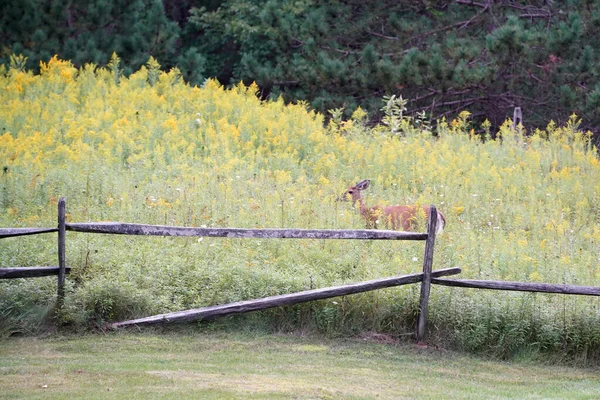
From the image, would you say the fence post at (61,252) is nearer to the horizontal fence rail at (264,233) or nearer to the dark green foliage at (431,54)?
the horizontal fence rail at (264,233)

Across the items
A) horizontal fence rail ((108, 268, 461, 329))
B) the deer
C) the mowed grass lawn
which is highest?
the deer

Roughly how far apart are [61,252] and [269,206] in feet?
11.6

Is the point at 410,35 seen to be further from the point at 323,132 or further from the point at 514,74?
the point at 323,132

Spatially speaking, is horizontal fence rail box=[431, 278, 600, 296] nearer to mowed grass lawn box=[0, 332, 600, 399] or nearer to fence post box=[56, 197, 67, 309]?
mowed grass lawn box=[0, 332, 600, 399]

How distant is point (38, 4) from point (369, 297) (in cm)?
1618

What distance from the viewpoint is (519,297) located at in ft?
30.9

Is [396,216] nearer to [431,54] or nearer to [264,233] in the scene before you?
[264,233]

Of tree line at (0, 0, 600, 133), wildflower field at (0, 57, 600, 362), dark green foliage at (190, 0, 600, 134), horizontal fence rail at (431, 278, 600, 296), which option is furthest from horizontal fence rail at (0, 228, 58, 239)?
dark green foliage at (190, 0, 600, 134)

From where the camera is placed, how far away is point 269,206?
11.8 meters

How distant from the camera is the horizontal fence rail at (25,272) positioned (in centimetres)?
871

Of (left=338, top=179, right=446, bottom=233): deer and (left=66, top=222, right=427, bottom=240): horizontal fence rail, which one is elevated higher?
(left=338, top=179, right=446, bottom=233): deer

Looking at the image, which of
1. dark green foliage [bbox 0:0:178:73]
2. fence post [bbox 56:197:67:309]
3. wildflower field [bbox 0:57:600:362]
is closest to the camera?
fence post [bbox 56:197:67:309]

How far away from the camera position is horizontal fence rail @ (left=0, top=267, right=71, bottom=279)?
8711 mm

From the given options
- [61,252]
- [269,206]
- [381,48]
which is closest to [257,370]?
[61,252]
